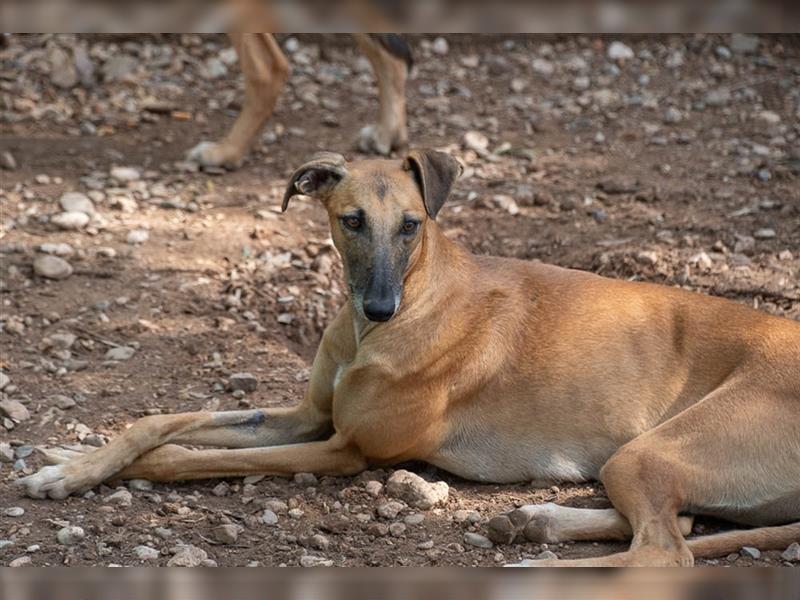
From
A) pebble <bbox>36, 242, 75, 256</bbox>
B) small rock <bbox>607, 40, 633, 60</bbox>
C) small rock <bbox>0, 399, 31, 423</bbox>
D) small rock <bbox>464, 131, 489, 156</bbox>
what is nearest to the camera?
small rock <bbox>0, 399, 31, 423</bbox>

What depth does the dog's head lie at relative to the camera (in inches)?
172

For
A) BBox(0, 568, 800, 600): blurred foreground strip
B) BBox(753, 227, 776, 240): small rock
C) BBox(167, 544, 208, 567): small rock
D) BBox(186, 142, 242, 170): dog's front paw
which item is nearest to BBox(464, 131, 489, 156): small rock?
BBox(186, 142, 242, 170): dog's front paw

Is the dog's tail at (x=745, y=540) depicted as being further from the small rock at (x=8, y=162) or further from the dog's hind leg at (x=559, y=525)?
the small rock at (x=8, y=162)

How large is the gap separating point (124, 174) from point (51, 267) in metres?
1.27

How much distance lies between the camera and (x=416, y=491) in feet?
14.8

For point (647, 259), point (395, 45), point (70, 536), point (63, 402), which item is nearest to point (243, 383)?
point (63, 402)

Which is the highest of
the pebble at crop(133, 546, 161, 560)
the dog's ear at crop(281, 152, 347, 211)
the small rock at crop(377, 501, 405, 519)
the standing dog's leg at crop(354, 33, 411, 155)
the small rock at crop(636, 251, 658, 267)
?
the standing dog's leg at crop(354, 33, 411, 155)

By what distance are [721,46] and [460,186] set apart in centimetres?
298

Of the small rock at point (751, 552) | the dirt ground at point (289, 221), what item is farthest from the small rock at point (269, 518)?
the small rock at point (751, 552)

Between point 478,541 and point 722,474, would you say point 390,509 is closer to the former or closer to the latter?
point 478,541

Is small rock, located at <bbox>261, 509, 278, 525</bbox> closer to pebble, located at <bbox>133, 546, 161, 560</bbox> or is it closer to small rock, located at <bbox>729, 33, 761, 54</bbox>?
pebble, located at <bbox>133, 546, 161, 560</bbox>

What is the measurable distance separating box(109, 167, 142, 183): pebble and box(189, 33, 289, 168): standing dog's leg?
37 cm

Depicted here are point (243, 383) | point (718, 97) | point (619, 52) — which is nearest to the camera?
point (243, 383)

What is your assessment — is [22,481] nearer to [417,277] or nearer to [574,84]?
[417,277]
